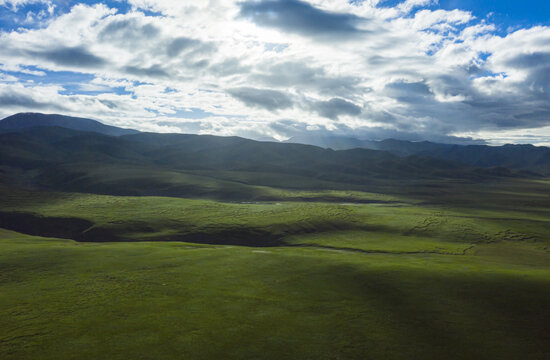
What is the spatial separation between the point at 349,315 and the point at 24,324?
32.0m

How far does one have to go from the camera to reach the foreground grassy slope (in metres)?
29.7

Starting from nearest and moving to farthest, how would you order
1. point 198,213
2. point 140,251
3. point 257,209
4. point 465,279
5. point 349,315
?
1. point 349,315
2. point 465,279
3. point 140,251
4. point 198,213
5. point 257,209

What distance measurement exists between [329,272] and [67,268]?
1589 inches

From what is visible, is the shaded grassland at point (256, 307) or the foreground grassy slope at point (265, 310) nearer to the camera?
the foreground grassy slope at point (265, 310)

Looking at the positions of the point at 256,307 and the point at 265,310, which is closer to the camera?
the point at 265,310

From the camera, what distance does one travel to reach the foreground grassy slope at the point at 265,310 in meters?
29.7

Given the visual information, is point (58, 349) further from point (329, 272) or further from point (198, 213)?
point (198, 213)

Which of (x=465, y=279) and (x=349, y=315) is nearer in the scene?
(x=349, y=315)

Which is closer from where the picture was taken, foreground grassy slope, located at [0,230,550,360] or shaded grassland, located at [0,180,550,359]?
foreground grassy slope, located at [0,230,550,360]

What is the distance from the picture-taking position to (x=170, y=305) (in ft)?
125

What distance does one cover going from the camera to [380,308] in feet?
128

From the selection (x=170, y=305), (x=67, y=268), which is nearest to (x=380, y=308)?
(x=170, y=305)

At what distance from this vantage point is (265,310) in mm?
37375

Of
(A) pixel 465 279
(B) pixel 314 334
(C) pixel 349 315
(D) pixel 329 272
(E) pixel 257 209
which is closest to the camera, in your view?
(B) pixel 314 334
